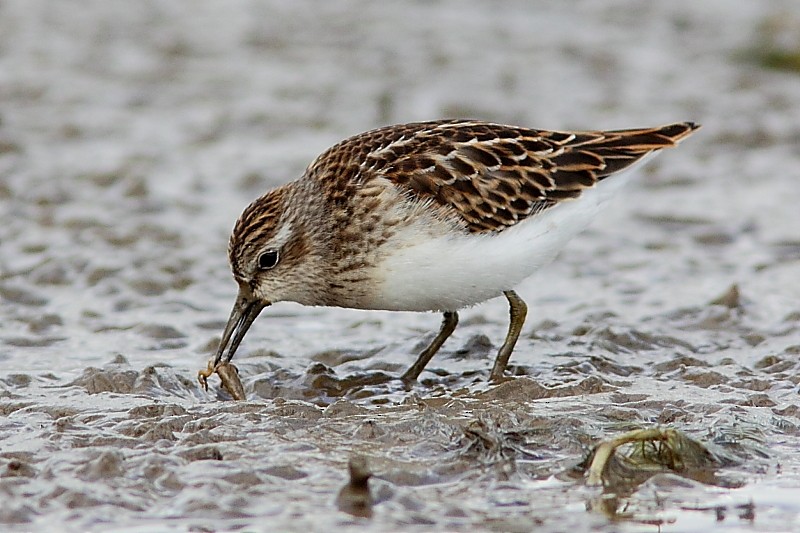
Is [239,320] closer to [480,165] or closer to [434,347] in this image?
[434,347]

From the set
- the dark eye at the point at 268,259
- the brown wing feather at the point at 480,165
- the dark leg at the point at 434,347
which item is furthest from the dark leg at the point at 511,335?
the dark eye at the point at 268,259

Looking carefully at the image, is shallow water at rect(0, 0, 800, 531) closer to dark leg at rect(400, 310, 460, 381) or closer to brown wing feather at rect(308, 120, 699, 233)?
dark leg at rect(400, 310, 460, 381)

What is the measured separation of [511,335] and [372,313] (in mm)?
1463

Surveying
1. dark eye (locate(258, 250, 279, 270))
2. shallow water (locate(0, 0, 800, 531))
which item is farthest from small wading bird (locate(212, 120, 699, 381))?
shallow water (locate(0, 0, 800, 531))

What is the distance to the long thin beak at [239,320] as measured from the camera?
7508 millimetres

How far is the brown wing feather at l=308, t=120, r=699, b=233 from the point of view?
7480 millimetres

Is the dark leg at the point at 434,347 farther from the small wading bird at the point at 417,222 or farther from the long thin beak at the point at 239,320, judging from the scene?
the long thin beak at the point at 239,320

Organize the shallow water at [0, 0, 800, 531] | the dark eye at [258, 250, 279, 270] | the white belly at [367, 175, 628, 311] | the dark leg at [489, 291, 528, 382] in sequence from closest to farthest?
the shallow water at [0, 0, 800, 531], the white belly at [367, 175, 628, 311], the dark eye at [258, 250, 279, 270], the dark leg at [489, 291, 528, 382]

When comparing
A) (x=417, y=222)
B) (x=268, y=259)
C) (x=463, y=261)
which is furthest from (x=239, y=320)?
(x=463, y=261)

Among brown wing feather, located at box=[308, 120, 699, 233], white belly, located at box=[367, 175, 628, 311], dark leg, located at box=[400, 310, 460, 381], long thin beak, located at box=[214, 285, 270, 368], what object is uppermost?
brown wing feather, located at box=[308, 120, 699, 233]

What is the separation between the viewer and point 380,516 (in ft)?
17.5

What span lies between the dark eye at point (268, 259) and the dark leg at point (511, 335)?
4.78 ft

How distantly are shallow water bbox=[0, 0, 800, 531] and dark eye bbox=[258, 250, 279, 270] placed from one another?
69 centimetres

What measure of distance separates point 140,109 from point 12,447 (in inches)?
288
